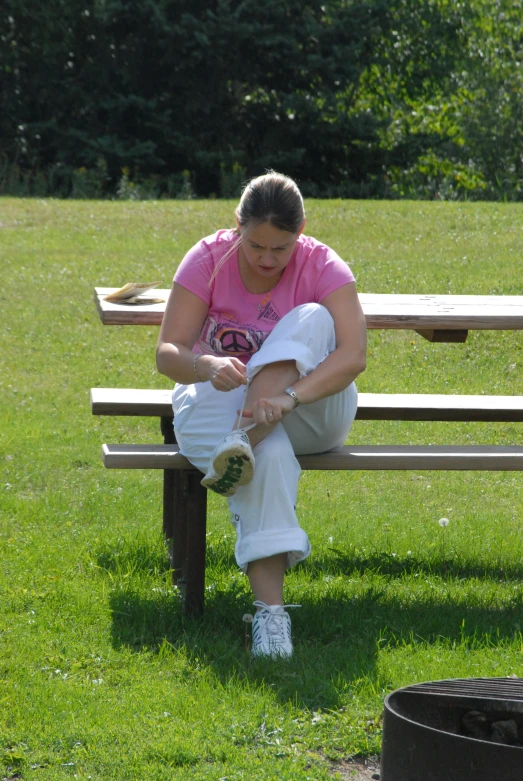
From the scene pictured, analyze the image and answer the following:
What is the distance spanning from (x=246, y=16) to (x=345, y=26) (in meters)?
1.72

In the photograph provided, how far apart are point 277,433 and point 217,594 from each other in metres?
0.70

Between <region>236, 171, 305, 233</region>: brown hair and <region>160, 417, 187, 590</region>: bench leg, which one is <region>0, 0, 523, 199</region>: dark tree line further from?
<region>236, 171, 305, 233</region>: brown hair

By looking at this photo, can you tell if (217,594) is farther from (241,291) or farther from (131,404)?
(241,291)

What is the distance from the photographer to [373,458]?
3.63 m

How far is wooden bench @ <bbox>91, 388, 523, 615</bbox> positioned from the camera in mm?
3592

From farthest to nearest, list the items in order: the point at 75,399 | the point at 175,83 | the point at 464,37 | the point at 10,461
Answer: the point at 464,37
the point at 175,83
the point at 75,399
the point at 10,461

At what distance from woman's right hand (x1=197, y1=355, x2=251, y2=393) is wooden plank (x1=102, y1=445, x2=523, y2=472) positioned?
0.32 meters

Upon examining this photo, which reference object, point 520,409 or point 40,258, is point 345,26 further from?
point 520,409

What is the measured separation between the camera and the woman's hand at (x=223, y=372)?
3.34m

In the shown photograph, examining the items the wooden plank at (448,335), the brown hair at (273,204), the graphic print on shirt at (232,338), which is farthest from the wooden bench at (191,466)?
the brown hair at (273,204)

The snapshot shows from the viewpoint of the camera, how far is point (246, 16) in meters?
18.3

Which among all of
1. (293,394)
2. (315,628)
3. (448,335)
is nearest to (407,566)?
(315,628)

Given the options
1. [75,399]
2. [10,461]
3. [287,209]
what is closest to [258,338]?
[287,209]

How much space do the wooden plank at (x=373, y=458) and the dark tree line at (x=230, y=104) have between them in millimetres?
14420
